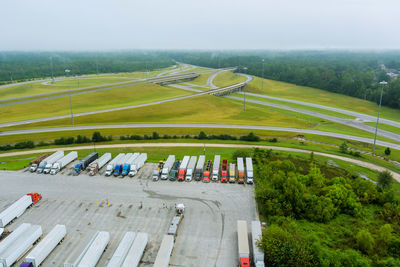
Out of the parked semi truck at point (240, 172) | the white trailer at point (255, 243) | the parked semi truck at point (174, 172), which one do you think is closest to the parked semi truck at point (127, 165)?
the parked semi truck at point (174, 172)

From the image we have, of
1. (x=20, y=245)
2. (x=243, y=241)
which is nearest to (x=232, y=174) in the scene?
(x=243, y=241)

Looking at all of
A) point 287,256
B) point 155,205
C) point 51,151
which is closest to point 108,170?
point 155,205

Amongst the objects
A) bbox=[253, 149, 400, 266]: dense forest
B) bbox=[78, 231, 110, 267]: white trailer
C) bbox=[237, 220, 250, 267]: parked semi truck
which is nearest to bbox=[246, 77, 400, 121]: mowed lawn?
bbox=[253, 149, 400, 266]: dense forest

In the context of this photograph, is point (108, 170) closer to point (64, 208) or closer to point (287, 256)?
point (64, 208)

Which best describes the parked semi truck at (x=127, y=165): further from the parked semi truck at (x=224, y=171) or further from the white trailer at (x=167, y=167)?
the parked semi truck at (x=224, y=171)

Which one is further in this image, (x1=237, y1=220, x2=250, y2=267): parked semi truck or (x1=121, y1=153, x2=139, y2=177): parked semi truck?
(x1=121, y1=153, x2=139, y2=177): parked semi truck

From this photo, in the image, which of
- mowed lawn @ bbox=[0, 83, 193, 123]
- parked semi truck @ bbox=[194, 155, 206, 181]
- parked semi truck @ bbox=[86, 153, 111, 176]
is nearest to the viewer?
parked semi truck @ bbox=[194, 155, 206, 181]

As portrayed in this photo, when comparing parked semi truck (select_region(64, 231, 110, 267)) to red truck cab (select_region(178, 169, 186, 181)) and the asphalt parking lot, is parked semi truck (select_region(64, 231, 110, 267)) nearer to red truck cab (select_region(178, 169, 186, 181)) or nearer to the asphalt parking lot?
the asphalt parking lot
